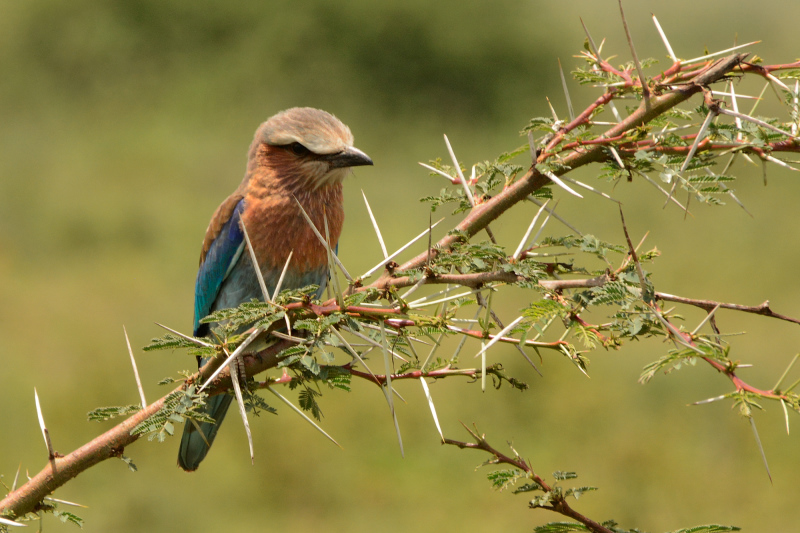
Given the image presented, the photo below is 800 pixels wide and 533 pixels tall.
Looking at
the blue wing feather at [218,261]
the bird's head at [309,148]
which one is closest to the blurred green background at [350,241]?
the blue wing feather at [218,261]

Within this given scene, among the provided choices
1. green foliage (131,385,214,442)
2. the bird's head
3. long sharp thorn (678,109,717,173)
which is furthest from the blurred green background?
long sharp thorn (678,109,717,173)

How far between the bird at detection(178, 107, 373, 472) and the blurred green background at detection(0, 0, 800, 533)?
10.5 ft

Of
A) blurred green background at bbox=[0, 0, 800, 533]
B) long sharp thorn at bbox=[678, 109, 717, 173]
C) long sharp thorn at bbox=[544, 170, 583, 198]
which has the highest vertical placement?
long sharp thorn at bbox=[678, 109, 717, 173]

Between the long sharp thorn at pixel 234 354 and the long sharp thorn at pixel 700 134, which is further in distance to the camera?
the long sharp thorn at pixel 234 354

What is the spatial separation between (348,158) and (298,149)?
22 centimetres

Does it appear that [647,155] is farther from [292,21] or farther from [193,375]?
[292,21]

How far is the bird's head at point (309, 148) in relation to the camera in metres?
2.77

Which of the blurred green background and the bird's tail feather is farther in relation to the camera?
the blurred green background

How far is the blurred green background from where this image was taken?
5.85 m

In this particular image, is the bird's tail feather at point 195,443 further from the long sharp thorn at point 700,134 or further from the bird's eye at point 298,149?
the long sharp thorn at point 700,134

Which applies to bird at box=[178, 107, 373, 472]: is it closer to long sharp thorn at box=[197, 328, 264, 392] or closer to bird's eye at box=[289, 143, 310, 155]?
bird's eye at box=[289, 143, 310, 155]

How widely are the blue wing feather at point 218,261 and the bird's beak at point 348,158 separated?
386 millimetres

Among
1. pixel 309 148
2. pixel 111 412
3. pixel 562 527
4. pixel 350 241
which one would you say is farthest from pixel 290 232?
pixel 350 241

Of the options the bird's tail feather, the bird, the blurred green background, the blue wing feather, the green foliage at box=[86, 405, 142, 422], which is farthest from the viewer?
the blurred green background
